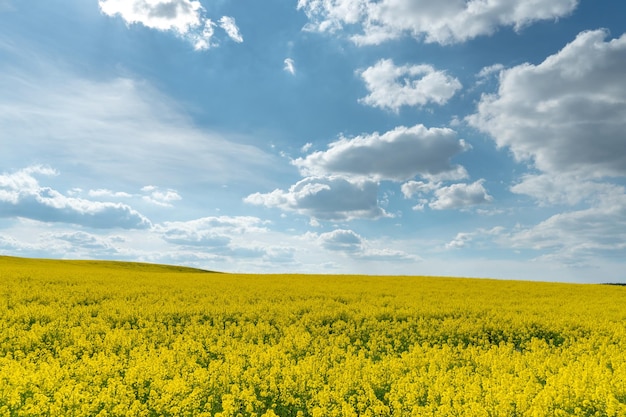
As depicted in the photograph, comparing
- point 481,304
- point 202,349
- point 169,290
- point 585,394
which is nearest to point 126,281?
point 169,290

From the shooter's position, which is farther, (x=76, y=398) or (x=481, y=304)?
(x=481, y=304)

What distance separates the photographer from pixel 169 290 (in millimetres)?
24234

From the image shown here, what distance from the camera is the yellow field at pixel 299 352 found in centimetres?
837

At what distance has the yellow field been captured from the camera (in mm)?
8367

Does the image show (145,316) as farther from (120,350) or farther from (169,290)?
(169,290)

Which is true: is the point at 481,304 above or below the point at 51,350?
above

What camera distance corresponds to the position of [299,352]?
1309 cm

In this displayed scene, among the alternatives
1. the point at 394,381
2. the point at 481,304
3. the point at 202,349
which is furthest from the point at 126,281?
the point at 394,381

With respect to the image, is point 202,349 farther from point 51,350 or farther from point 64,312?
point 64,312

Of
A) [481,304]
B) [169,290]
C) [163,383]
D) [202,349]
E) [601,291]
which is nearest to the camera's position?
[163,383]

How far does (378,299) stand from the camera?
75.1 feet

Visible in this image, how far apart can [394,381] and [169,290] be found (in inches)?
665

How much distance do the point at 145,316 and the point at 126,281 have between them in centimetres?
1192

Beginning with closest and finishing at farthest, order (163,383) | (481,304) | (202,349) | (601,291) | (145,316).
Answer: (163,383) < (202,349) < (145,316) < (481,304) < (601,291)
